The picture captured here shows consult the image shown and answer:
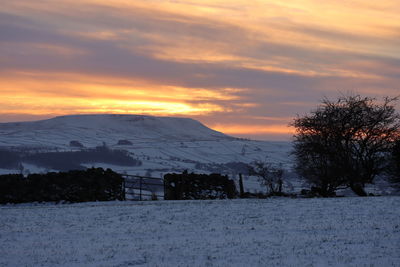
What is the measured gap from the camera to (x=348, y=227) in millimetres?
19250

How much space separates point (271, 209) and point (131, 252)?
1176 centimetres

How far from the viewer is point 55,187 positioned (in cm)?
3700

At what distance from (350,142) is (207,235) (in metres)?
27.3

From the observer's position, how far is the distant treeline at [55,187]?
120 feet

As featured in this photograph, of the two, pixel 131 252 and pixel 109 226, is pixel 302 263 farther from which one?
pixel 109 226

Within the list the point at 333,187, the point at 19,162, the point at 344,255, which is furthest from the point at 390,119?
the point at 19,162

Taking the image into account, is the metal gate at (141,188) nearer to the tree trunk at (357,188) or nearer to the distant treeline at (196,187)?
the distant treeline at (196,187)

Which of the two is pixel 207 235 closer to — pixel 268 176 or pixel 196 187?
pixel 196 187

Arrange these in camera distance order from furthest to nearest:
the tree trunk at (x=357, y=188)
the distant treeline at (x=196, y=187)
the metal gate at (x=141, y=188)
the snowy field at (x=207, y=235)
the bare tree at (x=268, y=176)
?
the bare tree at (x=268, y=176)
the tree trunk at (x=357, y=188)
the distant treeline at (x=196, y=187)
the metal gate at (x=141, y=188)
the snowy field at (x=207, y=235)

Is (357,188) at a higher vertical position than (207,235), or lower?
lower

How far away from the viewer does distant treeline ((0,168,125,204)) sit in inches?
1441

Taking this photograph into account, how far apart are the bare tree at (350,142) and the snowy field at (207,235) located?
1567cm

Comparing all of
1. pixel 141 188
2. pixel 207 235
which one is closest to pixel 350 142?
pixel 141 188

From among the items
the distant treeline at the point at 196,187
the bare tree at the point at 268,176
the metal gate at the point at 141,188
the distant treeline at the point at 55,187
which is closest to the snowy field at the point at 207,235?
the distant treeline at the point at 55,187
